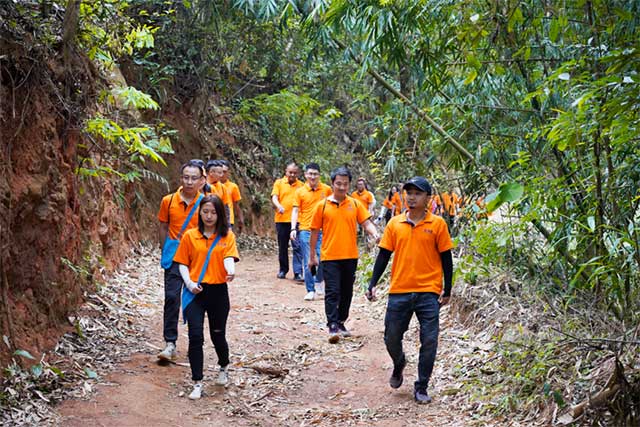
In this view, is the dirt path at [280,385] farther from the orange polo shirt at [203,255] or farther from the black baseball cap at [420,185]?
the black baseball cap at [420,185]

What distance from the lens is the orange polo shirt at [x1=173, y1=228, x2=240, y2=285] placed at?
20.4ft

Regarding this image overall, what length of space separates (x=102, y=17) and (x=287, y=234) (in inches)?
253

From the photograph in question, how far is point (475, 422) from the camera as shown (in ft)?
18.0

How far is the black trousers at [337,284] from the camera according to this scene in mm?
8125

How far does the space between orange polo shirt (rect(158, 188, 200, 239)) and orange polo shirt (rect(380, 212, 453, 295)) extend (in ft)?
7.54

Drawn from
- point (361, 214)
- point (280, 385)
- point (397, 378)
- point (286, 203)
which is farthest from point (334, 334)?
point (286, 203)

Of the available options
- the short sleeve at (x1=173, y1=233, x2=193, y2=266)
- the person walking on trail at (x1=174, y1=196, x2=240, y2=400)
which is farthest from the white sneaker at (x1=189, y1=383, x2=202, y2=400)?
the short sleeve at (x1=173, y1=233, x2=193, y2=266)

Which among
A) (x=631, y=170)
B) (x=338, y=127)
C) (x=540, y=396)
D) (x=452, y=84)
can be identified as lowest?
(x=540, y=396)

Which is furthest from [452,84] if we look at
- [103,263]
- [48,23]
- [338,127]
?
[338,127]

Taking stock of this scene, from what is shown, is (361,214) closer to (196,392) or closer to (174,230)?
(174,230)

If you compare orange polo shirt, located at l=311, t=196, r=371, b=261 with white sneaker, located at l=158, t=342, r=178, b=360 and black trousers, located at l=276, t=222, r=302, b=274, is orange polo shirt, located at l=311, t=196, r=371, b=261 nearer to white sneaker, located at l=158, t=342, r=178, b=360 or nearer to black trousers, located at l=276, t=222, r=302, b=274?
white sneaker, located at l=158, t=342, r=178, b=360

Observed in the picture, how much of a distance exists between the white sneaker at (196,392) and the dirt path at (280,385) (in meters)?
0.06

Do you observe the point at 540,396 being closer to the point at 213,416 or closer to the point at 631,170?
the point at 631,170

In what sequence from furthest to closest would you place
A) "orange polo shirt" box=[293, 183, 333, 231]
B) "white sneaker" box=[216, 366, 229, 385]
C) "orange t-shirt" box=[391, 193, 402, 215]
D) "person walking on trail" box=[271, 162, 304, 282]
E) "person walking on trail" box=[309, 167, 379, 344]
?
"orange t-shirt" box=[391, 193, 402, 215] < "person walking on trail" box=[271, 162, 304, 282] < "orange polo shirt" box=[293, 183, 333, 231] < "person walking on trail" box=[309, 167, 379, 344] < "white sneaker" box=[216, 366, 229, 385]
